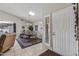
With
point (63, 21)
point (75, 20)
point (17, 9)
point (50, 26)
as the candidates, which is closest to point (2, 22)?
point (17, 9)

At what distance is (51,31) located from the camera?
304 centimetres

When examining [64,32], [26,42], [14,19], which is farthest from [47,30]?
[14,19]

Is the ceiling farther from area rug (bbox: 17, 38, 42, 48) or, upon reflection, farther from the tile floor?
the tile floor

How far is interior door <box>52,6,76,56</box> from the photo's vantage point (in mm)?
2627

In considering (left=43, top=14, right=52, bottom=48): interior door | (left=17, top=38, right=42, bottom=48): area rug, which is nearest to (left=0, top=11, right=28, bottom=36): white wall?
(left=17, top=38, right=42, bottom=48): area rug

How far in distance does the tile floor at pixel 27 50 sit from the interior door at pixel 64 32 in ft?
1.32

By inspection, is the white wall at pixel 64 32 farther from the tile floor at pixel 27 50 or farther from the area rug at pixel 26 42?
the area rug at pixel 26 42

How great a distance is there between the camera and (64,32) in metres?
2.85

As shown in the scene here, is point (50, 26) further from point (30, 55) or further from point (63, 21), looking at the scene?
point (30, 55)

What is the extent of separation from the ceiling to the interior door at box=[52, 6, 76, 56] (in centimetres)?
20

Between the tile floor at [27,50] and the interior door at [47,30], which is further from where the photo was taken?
the interior door at [47,30]

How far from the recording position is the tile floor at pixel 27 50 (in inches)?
109

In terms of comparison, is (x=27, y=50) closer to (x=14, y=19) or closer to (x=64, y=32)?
(x=14, y=19)

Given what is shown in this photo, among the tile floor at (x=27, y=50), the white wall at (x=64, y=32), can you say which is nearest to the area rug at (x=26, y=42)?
the tile floor at (x=27, y=50)
